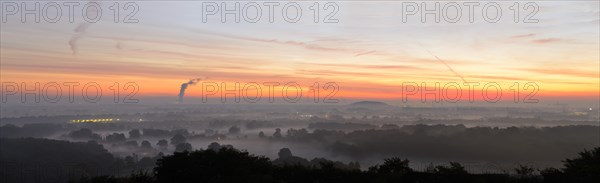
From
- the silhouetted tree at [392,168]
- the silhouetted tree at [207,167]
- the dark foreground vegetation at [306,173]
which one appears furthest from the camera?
the silhouetted tree at [392,168]

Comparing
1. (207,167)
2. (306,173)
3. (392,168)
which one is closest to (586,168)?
(392,168)

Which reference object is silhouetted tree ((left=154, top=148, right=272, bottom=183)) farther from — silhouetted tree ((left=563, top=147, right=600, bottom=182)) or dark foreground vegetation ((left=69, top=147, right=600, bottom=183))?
silhouetted tree ((left=563, top=147, right=600, bottom=182))

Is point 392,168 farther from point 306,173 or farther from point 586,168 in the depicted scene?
point 586,168

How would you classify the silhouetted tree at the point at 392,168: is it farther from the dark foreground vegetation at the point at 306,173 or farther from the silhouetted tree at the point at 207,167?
the silhouetted tree at the point at 207,167

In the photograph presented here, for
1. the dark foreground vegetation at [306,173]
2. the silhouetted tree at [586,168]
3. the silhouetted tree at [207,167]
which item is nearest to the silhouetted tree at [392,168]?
the dark foreground vegetation at [306,173]

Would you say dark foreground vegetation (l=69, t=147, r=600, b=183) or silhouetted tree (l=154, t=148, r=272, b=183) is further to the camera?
dark foreground vegetation (l=69, t=147, r=600, b=183)

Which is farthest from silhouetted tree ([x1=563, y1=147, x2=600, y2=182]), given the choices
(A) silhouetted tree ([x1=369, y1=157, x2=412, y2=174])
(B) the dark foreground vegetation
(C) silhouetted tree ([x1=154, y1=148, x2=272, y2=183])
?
(C) silhouetted tree ([x1=154, y1=148, x2=272, y2=183])

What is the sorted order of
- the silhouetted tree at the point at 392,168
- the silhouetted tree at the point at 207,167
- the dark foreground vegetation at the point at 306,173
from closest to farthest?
1. the silhouetted tree at the point at 207,167
2. the dark foreground vegetation at the point at 306,173
3. the silhouetted tree at the point at 392,168

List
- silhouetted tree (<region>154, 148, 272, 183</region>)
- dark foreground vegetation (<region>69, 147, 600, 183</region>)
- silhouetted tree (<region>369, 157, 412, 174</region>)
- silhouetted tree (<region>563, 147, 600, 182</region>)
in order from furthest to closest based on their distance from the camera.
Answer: silhouetted tree (<region>369, 157, 412, 174</region>) < dark foreground vegetation (<region>69, 147, 600, 183</region>) < silhouetted tree (<region>154, 148, 272, 183</region>) < silhouetted tree (<region>563, 147, 600, 182</region>)

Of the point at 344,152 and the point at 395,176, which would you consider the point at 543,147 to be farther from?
the point at 395,176
